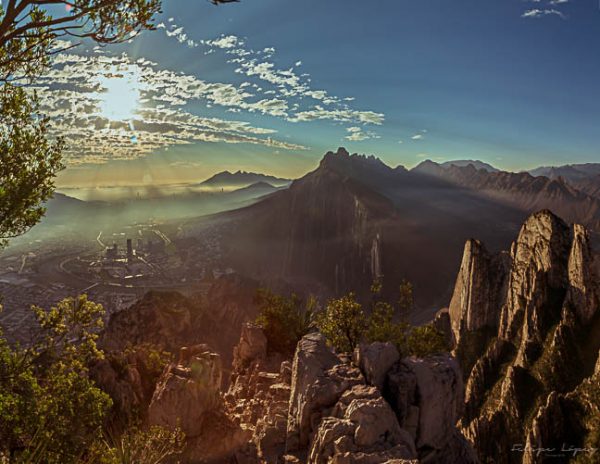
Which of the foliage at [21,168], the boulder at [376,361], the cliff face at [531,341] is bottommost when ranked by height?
the cliff face at [531,341]

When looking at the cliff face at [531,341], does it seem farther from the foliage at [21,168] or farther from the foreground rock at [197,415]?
the foliage at [21,168]

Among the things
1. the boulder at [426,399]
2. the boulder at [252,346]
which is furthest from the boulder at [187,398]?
the boulder at [426,399]

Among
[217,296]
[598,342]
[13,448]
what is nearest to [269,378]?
[13,448]

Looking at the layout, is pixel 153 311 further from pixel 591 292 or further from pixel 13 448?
pixel 591 292

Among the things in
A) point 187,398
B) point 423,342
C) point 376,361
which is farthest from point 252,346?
point 376,361

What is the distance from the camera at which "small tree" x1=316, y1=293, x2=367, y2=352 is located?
1357 inches

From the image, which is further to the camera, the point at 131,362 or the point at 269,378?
the point at 131,362

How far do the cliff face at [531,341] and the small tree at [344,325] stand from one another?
45.5 meters

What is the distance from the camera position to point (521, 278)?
103375mm

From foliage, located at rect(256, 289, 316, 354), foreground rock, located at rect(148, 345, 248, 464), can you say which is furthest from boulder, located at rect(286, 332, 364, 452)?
foliage, located at rect(256, 289, 316, 354)

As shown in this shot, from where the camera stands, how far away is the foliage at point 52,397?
14.2 m

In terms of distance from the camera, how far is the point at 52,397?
1583 centimetres

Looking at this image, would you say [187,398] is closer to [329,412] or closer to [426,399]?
[329,412]

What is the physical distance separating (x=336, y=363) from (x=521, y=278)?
10576 centimetres
